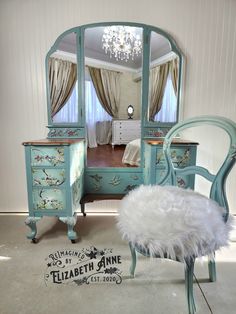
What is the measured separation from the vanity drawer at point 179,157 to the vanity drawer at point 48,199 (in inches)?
32.8

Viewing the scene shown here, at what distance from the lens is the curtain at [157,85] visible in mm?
2059

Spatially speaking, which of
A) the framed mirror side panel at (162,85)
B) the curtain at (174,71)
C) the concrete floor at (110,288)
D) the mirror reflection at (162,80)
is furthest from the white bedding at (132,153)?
the concrete floor at (110,288)

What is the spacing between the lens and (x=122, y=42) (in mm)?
2025

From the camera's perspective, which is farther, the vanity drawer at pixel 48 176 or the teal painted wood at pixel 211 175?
the vanity drawer at pixel 48 176

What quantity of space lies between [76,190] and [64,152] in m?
0.38

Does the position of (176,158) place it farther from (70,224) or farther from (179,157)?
(70,224)

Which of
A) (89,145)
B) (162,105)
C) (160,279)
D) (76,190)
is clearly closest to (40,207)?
(76,190)

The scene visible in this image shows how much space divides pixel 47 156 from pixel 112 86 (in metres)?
0.86

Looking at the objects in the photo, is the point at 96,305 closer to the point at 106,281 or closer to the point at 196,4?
the point at 106,281

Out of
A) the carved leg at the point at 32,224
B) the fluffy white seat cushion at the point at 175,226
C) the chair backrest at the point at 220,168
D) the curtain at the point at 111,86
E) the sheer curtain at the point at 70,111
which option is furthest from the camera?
the sheer curtain at the point at 70,111

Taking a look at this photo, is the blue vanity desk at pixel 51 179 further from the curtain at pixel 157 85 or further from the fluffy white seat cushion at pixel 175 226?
the curtain at pixel 157 85

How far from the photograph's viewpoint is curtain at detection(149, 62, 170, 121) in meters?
2.06

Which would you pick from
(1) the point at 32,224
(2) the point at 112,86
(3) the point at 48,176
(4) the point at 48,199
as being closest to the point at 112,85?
(2) the point at 112,86

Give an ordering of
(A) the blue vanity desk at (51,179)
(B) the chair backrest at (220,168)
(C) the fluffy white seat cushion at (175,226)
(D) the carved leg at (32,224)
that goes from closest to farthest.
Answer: (C) the fluffy white seat cushion at (175,226) → (B) the chair backrest at (220,168) → (A) the blue vanity desk at (51,179) → (D) the carved leg at (32,224)
